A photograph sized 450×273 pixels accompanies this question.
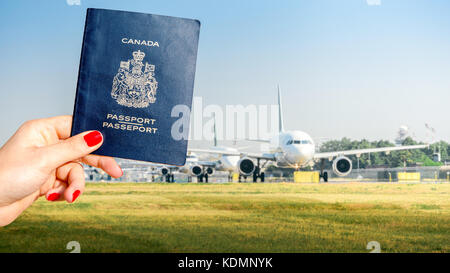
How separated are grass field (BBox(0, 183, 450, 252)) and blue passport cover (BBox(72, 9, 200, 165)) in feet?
11.8

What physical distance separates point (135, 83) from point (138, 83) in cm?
2

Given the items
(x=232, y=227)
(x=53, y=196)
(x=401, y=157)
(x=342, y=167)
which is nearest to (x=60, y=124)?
(x=53, y=196)

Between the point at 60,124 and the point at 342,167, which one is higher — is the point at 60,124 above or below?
below

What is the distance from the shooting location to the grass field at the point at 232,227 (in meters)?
5.63

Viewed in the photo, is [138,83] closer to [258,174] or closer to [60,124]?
[60,124]

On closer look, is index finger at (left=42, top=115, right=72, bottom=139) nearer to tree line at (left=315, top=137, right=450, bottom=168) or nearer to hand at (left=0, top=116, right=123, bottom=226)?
hand at (left=0, top=116, right=123, bottom=226)

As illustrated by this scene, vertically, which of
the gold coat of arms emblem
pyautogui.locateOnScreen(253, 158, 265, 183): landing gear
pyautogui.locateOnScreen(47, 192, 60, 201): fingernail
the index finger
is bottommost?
pyautogui.locateOnScreen(47, 192, 60, 201): fingernail

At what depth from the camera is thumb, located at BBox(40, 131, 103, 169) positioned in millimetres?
1979

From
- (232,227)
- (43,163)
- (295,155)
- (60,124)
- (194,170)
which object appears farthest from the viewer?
(194,170)

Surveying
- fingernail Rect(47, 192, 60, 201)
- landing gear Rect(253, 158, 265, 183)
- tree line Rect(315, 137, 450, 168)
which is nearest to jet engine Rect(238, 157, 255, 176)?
landing gear Rect(253, 158, 265, 183)

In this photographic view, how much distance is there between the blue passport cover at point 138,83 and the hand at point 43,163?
4.7 inches

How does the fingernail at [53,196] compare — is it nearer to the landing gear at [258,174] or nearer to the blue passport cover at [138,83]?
the blue passport cover at [138,83]

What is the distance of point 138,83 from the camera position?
79.3 inches

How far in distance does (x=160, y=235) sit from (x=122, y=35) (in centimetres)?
468
